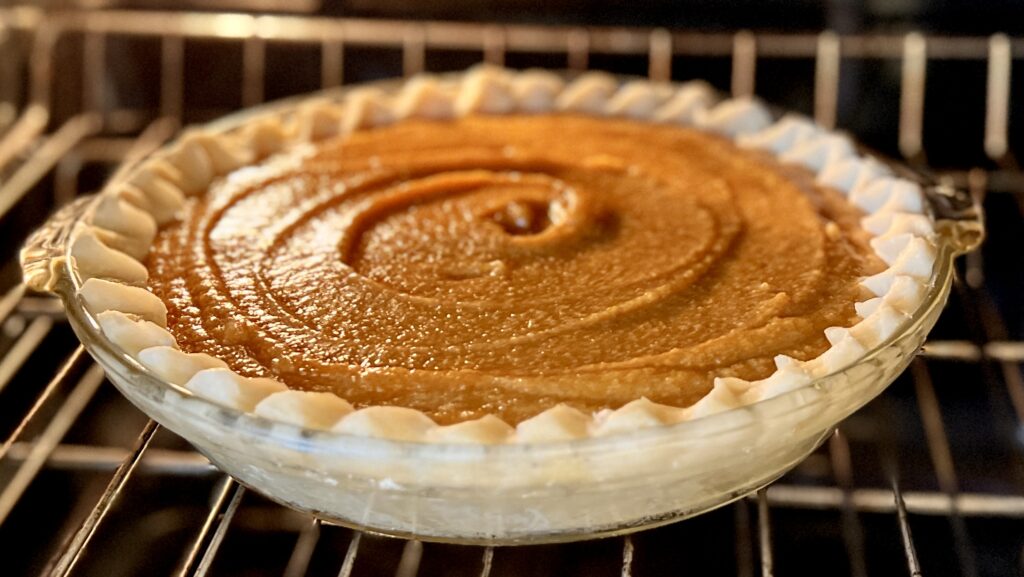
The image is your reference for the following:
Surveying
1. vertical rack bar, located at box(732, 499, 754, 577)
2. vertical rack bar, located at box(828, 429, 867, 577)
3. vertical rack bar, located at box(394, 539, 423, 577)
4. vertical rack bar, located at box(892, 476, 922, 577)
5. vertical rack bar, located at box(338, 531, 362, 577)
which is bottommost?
vertical rack bar, located at box(394, 539, 423, 577)

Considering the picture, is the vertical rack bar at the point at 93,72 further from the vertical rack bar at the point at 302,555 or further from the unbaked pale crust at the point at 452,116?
the vertical rack bar at the point at 302,555

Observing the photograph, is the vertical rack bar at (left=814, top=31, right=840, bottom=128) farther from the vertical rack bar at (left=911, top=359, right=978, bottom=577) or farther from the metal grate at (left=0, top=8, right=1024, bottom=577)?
the vertical rack bar at (left=911, top=359, right=978, bottom=577)

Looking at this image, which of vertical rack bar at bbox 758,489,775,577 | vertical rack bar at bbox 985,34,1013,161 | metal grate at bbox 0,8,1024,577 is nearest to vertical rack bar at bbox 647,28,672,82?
metal grate at bbox 0,8,1024,577

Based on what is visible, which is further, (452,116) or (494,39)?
A: (494,39)

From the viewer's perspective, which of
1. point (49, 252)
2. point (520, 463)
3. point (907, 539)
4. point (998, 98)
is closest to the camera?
point (520, 463)

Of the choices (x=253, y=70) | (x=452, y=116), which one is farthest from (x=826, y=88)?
(x=253, y=70)

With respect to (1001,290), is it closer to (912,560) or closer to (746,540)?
(746,540)

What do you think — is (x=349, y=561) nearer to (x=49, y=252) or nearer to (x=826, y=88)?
(x=49, y=252)
